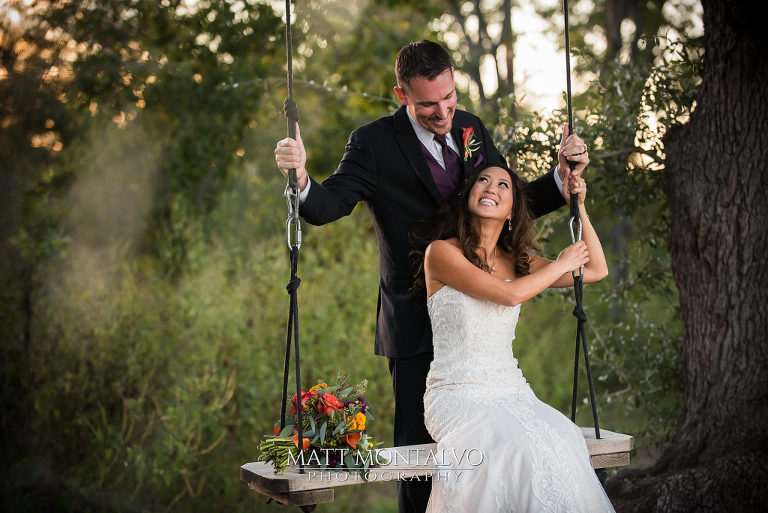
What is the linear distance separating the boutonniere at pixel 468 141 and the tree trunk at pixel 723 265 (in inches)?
54.5

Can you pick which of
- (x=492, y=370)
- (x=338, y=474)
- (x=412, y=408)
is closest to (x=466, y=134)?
(x=492, y=370)

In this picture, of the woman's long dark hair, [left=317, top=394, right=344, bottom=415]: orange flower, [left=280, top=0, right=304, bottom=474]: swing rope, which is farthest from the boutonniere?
[left=317, top=394, right=344, bottom=415]: orange flower

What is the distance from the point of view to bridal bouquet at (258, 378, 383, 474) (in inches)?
113

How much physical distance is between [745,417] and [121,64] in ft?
18.4

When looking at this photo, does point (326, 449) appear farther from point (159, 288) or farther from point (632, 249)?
point (159, 288)

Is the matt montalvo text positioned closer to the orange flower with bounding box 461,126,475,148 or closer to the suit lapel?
the suit lapel

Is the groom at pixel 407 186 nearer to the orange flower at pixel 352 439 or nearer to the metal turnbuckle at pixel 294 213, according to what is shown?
the metal turnbuckle at pixel 294 213

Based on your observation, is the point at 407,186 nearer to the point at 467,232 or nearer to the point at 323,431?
the point at 467,232

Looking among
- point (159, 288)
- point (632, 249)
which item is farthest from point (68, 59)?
point (632, 249)

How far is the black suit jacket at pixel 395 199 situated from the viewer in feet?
11.2

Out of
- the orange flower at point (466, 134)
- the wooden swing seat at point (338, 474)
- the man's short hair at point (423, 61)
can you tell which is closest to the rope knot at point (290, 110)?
the man's short hair at point (423, 61)

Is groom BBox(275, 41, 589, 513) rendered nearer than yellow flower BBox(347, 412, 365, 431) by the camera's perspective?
No

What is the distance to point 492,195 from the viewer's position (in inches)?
131

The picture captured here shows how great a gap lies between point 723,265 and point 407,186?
71.0 inches
